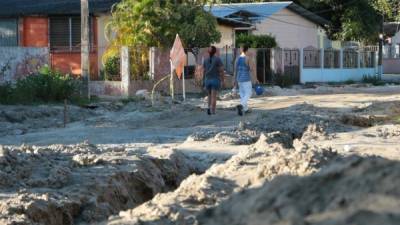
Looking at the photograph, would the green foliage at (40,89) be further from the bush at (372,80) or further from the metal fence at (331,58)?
the bush at (372,80)

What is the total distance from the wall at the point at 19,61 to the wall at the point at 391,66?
3556cm

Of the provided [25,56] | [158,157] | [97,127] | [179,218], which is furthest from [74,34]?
[179,218]

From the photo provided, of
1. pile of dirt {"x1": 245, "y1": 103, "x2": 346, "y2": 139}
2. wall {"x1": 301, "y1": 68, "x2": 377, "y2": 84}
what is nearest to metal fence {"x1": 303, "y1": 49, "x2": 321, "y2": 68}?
wall {"x1": 301, "y1": 68, "x2": 377, "y2": 84}

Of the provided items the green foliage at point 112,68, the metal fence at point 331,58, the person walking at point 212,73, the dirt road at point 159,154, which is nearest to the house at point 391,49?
the metal fence at point 331,58

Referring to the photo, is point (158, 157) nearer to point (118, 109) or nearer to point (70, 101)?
point (118, 109)

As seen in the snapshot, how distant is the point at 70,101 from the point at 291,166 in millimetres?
15954

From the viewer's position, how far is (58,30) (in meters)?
31.5

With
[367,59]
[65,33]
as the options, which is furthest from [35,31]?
[367,59]

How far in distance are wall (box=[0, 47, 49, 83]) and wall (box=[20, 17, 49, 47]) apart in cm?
387

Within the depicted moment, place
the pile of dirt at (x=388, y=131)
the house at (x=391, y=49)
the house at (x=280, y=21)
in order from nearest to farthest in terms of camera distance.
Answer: the pile of dirt at (x=388, y=131) < the house at (x=280, y=21) < the house at (x=391, y=49)

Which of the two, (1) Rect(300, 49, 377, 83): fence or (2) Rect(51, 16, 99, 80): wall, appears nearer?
(2) Rect(51, 16, 99, 80): wall

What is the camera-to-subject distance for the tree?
2736 cm

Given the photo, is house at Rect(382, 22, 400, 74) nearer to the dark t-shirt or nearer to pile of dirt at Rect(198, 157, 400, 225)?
the dark t-shirt

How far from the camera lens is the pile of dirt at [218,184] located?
6449mm
